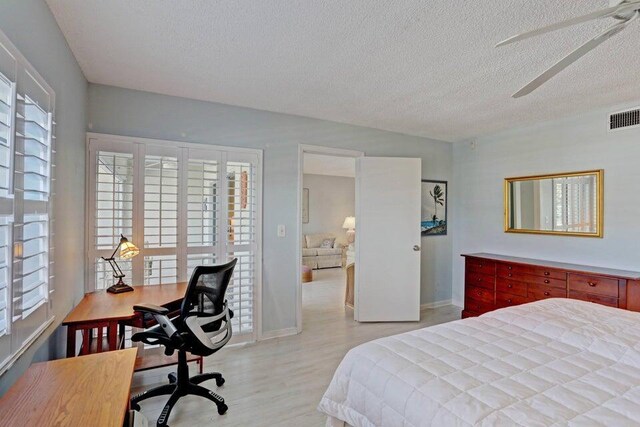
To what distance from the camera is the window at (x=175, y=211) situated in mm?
2682

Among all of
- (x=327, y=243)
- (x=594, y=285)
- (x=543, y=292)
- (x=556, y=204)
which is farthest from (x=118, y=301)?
(x=327, y=243)

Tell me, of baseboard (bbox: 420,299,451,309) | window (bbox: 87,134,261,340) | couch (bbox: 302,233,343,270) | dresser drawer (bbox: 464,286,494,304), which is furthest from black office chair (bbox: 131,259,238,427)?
couch (bbox: 302,233,343,270)

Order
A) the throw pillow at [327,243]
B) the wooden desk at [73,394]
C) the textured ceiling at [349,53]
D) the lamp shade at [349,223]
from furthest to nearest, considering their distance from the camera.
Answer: the lamp shade at [349,223]
the throw pillow at [327,243]
the textured ceiling at [349,53]
the wooden desk at [73,394]

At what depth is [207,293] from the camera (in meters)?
2.14

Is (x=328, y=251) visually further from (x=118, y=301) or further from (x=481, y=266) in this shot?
(x=118, y=301)

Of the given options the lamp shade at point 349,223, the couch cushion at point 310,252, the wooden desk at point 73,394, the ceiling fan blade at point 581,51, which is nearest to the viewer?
the wooden desk at point 73,394

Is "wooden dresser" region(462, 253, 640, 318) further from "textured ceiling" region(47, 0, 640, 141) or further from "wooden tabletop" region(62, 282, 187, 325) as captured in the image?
"wooden tabletop" region(62, 282, 187, 325)

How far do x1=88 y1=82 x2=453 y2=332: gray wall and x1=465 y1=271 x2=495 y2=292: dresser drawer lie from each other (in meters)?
1.70

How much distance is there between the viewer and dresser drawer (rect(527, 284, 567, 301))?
309 centimetres

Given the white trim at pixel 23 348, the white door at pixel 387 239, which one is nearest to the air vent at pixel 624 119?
the white door at pixel 387 239

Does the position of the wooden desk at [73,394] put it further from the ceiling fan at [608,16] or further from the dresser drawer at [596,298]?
the dresser drawer at [596,298]

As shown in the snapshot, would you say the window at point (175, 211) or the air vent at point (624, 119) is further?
the air vent at point (624, 119)

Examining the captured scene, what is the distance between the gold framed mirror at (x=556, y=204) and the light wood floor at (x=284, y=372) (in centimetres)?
147

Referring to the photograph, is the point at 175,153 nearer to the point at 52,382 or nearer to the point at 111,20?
the point at 111,20
